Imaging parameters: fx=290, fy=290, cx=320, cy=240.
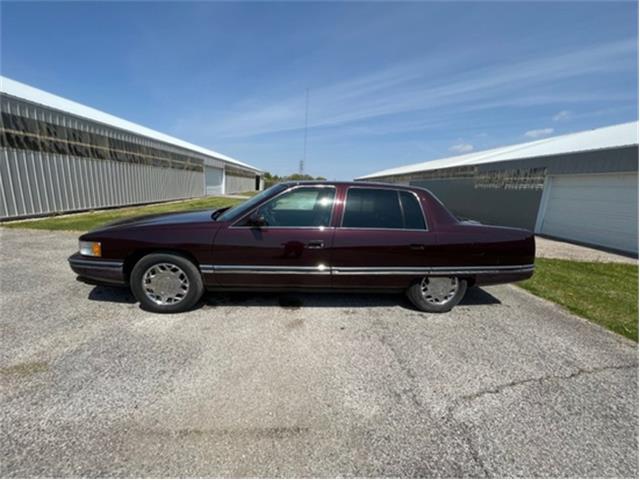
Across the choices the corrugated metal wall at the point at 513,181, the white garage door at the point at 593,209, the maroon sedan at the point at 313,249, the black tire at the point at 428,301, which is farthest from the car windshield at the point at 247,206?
the white garage door at the point at 593,209

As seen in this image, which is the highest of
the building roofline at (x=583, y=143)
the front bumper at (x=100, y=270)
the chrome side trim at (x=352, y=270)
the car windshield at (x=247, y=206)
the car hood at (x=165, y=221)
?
the building roofline at (x=583, y=143)

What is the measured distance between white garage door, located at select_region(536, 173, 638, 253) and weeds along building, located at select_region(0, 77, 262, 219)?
18.0m

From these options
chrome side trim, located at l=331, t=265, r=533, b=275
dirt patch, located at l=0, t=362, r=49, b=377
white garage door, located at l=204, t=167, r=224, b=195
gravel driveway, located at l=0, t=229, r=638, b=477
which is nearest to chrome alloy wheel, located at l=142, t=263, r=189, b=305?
gravel driveway, located at l=0, t=229, r=638, b=477

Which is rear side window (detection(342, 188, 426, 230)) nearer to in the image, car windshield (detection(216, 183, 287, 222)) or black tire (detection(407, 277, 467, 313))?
black tire (detection(407, 277, 467, 313))

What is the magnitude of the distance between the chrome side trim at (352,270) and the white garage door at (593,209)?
8392mm

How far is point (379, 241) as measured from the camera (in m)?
3.45

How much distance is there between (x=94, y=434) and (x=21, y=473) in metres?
0.32

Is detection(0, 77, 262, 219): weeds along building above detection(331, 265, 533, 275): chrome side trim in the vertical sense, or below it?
above

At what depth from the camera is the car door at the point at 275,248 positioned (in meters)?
3.32

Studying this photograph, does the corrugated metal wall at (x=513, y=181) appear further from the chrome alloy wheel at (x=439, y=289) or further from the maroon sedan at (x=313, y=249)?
the chrome alloy wheel at (x=439, y=289)

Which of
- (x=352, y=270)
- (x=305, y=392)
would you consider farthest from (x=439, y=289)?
(x=305, y=392)

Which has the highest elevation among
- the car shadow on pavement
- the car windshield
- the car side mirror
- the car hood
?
the car windshield

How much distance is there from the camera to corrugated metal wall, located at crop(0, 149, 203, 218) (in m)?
8.50

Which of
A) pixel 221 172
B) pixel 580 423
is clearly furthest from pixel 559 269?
pixel 221 172
